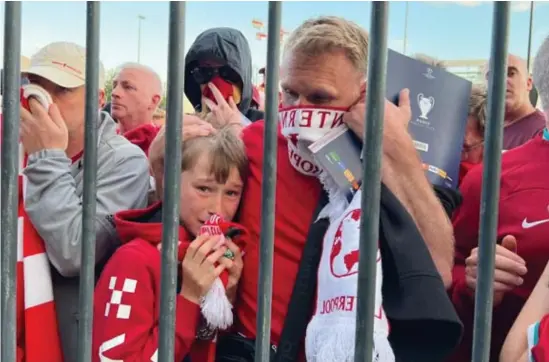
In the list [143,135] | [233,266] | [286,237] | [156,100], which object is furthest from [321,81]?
[156,100]

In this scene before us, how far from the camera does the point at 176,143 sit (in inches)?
44.0

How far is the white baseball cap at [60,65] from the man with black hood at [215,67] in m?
0.42

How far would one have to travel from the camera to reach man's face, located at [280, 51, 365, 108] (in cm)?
160

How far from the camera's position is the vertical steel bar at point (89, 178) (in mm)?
1123

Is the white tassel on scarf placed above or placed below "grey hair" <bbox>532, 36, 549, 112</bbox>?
below

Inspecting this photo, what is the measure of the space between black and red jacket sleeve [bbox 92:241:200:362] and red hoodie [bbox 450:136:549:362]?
639 millimetres

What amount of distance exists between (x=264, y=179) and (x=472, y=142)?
1259 mm

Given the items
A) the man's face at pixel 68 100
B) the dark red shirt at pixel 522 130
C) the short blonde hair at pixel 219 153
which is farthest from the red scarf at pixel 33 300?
the dark red shirt at pixel 522 130

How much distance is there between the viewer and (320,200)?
161 cm

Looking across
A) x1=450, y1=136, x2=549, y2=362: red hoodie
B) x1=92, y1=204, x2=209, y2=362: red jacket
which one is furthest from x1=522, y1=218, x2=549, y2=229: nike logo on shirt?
x1=92, y1=204, x2=209, y2=362: red jacket

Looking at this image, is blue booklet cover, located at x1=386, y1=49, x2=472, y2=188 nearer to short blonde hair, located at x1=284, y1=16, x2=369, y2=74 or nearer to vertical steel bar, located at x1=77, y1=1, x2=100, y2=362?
short blonde hair, located at x1=284, y1=16, x2=369, y2=74

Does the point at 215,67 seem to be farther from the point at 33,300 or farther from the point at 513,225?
the point at 513,225

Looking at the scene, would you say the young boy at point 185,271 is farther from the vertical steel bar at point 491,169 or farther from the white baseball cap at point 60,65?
the vertical steel bar at point 491,169

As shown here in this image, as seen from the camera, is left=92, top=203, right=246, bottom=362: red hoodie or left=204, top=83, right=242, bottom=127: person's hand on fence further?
left=204, top=83, right=242, bottom=127: person's hand on fence
